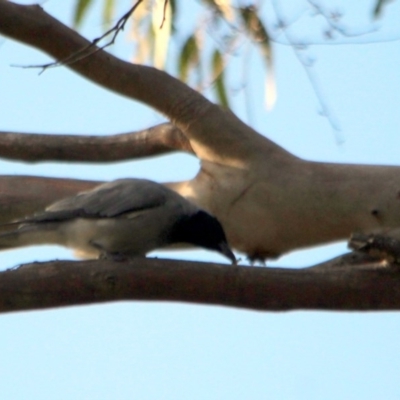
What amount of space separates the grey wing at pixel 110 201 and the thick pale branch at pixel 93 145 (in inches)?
9.3

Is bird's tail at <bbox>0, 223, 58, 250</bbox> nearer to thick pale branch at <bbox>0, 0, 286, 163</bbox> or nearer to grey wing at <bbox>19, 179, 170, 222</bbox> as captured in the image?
grey wing at <bbox>19, 179, 170, 222</bbox>

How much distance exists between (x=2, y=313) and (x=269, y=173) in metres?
1.32

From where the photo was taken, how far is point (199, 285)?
8.19 feet

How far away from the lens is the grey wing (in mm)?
3508

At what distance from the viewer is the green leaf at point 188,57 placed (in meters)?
3.65

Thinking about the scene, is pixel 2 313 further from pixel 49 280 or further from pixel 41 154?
pixel 41 154

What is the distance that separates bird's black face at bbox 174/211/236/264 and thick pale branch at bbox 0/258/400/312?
3.07 feet

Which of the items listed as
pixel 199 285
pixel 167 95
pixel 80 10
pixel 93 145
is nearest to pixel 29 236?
pixel 93 145

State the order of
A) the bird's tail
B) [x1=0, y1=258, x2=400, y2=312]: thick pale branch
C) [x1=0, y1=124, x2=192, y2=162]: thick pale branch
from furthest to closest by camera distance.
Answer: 1. [x1=0, y1=124, x2=192, y2=162]: thick pale branch
2. the bird's tail
3. [x1=0, y1=258, x2=400, y2=312]: thick pale branch

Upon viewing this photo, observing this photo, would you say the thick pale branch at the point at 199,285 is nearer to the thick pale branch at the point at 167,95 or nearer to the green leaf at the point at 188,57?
the thick pale branch at the point at 167,95

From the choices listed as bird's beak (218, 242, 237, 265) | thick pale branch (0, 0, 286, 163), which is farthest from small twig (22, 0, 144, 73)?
bird's beak (218, 242, 237, 265)

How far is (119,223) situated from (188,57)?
76 cm

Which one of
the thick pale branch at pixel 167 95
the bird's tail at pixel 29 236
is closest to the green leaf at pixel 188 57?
the thick pale branch at pixel 167 95

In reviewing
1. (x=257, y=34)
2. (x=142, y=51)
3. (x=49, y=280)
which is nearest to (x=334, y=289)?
(x=49, y=280)
